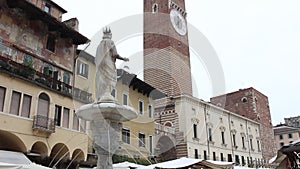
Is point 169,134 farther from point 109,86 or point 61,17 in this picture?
point 109,86

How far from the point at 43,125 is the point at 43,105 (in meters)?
1.21

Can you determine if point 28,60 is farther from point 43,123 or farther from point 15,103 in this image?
point 43,123

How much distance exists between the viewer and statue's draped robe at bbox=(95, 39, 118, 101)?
846 centimetres

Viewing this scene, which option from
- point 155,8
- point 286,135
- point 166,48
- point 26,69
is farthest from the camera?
point 286,135

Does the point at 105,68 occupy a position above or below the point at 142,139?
above

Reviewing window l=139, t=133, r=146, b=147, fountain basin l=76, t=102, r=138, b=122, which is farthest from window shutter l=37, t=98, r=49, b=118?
window l=139, t=133, r=146, b=147

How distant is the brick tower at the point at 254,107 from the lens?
46594mm

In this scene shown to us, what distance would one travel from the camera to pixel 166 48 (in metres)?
35.9

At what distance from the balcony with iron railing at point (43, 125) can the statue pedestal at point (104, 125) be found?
8.29 m

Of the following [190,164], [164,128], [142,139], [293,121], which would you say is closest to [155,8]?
[164,128]

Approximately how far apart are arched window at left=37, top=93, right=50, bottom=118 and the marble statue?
900 cm

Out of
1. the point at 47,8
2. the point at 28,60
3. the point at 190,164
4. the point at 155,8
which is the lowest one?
the point at 190,164

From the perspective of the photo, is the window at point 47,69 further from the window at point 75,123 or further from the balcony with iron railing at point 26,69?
the window at point 75,123

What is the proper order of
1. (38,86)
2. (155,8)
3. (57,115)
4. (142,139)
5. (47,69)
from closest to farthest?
(38,86)
(57,115)
(47,69)
(142,139)
(155,8)
